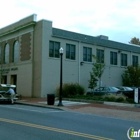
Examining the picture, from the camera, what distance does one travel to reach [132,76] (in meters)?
36.4

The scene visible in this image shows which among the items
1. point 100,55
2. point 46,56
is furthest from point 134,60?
point 46,56

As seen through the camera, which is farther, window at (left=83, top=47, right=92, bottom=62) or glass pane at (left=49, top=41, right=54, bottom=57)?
window at (left=83, top=47, right=92, bottom=62)

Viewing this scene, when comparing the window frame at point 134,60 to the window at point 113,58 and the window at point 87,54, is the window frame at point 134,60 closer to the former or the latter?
the window at point 113,58

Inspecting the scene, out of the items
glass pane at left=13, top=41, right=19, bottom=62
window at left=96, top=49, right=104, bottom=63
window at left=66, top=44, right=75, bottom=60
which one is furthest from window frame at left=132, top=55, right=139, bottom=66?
glass pane at left=13, top=41, right=19, bottom=62

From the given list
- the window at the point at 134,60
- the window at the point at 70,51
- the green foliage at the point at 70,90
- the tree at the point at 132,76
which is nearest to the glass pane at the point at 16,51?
the window at the point at 70,51

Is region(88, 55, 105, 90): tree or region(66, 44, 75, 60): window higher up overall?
region(66, 44, 75, 60): window

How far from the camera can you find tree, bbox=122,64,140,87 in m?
36.1

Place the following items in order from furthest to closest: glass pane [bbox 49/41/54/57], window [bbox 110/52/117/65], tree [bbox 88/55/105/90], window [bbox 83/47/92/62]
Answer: window [bbox 110/52/117/65] < window [bbox 83/47/92/62] < tree [bbox 88/55/105/90] < glass pane [bbox 49/41/54/57]

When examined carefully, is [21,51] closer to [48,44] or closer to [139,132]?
[48,44]

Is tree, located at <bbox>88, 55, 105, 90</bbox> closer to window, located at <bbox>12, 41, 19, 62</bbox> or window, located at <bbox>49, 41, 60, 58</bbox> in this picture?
window, located at <bbox>49, 41, 60, 58</bbox>

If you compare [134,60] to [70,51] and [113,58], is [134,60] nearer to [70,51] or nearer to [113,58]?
[113,58]

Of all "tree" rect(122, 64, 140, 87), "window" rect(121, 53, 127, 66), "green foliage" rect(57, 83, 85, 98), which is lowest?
"green foliage" rect(57, 83, 85, 98)

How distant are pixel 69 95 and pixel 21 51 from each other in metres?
9.62

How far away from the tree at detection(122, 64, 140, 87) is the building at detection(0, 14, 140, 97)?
3.22 feet
